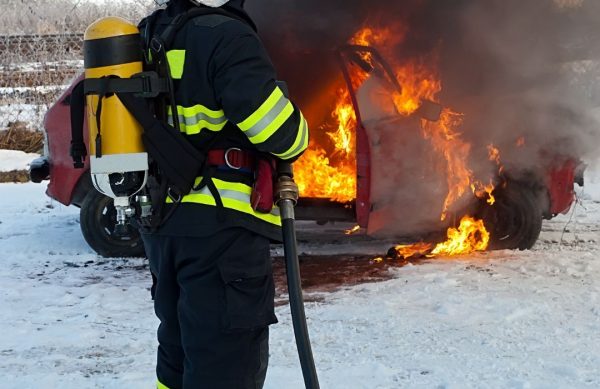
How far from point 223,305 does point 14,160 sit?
31.3ft

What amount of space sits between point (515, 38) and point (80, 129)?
4.80 metres

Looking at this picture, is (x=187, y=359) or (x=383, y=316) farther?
(x=383, y=316)

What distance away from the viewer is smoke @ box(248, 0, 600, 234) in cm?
587

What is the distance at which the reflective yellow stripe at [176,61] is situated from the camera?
2.50 meters

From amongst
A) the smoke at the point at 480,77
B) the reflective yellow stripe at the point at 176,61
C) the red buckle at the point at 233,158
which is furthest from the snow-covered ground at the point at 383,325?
the reflective yellow stripe at the point at 176,61

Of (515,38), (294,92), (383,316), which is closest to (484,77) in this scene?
(515,38)

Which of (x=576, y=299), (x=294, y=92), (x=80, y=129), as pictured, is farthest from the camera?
(x=294, y=92)

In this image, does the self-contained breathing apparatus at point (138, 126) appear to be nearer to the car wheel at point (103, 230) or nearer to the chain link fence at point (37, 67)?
the car wheel at point (103, 230)

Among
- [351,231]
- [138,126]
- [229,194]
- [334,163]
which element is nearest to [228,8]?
[138,126]

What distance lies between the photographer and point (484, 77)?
20.4 feet

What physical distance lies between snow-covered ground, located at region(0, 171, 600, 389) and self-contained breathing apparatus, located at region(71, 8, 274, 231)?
1.54 metres

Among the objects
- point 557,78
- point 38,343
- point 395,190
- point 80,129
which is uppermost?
point 557,78

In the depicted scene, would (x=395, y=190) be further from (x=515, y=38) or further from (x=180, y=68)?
(x=180, y=68)

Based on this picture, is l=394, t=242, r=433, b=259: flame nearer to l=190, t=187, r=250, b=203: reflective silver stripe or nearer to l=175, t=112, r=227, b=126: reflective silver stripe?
l=190, t=187, r=250, b=203: reflective silver stripe
